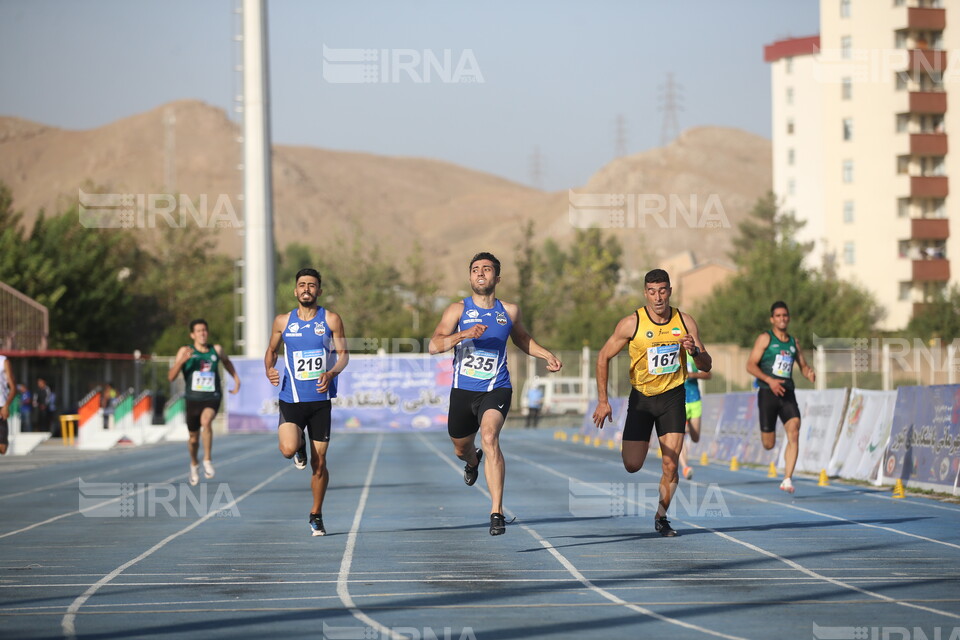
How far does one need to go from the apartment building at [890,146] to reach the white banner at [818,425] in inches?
2440

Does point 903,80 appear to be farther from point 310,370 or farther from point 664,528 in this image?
point 310,370

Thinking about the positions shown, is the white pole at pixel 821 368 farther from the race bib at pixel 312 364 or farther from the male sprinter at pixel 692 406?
the race bib at pixel 312 364

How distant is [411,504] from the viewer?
16000 mm

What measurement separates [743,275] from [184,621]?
74517mm

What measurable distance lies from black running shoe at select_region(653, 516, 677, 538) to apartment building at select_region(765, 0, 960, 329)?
238 feet

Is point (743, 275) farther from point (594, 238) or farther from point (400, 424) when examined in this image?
point (594, 238)

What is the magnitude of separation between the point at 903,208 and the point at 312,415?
3023 inches

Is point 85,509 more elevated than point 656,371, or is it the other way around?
point 656,371

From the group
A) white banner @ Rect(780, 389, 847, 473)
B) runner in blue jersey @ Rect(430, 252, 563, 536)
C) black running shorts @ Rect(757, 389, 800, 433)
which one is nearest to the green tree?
white banner @ Rect(780, 389, 847, 473)

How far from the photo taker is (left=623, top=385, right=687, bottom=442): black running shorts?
11.5 m

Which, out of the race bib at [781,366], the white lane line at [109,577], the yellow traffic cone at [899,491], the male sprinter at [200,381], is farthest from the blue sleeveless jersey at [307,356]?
the yellow traffic cone at [899,491]

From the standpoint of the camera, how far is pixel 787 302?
74.1 m

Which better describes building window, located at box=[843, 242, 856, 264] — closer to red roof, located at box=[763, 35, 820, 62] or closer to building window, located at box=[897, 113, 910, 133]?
building window, located at box=[897, 113, 910, 133]

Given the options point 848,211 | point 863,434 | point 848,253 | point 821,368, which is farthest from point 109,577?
point 848,253
